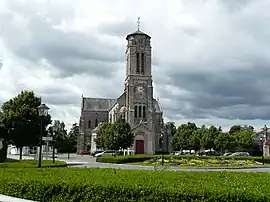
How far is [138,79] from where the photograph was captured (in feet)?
295

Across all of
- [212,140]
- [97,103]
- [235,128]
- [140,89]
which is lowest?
[212,140]

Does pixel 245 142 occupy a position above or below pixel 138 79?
below

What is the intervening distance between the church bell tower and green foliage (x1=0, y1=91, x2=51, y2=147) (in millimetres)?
44691

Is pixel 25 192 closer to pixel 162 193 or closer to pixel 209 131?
pixel 162 193

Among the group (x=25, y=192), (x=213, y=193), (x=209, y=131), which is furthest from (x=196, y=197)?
(x=209, y=131)

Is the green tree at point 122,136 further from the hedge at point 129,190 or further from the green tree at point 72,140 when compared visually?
the hedge at point 129,190

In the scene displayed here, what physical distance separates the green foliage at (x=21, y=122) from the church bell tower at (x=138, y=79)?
44691 millimetres

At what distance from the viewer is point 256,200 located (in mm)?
8773

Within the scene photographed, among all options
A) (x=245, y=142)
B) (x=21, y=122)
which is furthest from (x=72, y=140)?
(x=21, y=122)

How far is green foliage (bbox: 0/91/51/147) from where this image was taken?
4188 cm

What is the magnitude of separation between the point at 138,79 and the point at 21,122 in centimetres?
5031

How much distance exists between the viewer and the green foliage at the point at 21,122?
41875 mm

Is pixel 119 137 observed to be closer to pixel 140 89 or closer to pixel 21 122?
pixel 21 122

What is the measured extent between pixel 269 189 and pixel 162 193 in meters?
2.69
